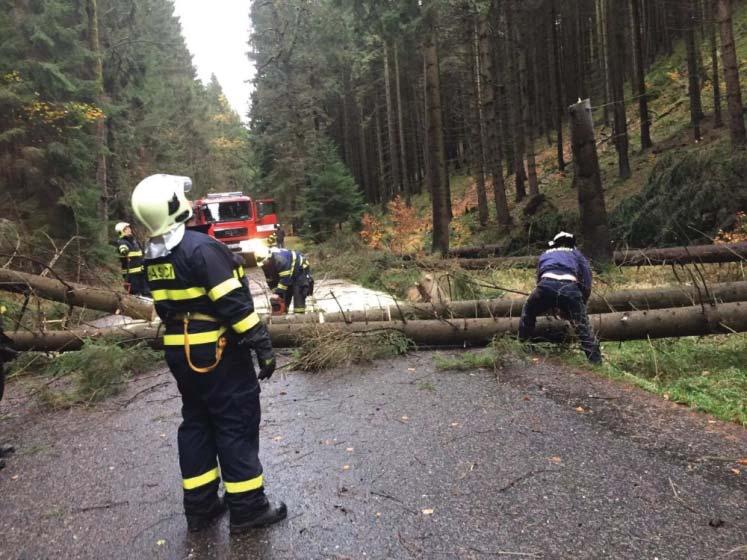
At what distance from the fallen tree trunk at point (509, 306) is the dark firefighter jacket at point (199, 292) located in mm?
3611

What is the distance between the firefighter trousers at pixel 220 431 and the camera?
2699 mm

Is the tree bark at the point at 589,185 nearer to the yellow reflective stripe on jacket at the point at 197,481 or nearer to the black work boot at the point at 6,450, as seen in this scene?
the yellow reflective stripe on jacket at the point at 197,481

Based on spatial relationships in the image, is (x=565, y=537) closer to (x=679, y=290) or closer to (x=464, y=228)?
(x=679, y=290)

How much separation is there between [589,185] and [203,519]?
8.20 meters

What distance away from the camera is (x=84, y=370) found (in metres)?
5.59

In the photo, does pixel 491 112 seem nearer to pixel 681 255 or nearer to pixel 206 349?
pixel 681 255

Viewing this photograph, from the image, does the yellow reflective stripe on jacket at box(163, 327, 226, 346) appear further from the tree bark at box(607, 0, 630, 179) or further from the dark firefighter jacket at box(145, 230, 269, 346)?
the tree bark at box(607, 0, 630, 179)

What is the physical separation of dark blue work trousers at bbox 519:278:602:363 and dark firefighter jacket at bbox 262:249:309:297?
4115 millimetres

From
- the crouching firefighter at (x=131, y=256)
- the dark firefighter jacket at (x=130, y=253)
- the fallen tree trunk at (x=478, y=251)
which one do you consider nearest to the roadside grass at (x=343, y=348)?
the crouching firefighter at (x=131, y=256)

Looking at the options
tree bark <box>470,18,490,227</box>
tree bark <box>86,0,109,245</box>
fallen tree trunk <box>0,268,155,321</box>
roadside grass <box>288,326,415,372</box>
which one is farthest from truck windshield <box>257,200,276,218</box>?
roadside grass <box>288,326,415,372</box>

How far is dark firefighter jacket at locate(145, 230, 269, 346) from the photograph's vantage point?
2.65 metres

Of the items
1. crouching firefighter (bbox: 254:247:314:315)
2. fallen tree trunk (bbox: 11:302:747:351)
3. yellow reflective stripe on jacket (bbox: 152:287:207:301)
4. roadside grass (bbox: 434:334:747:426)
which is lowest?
roadside grass (bbox: 434:334:747:426)

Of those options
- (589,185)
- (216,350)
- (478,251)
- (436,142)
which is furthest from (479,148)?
(216,350)

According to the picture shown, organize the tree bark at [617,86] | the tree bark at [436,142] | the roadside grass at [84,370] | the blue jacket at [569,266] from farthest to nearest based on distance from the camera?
the tree bark at [617,86] < the tree bark at [436,142] < the roadside grass at [84,370] < the blue jacket at [569,266]
